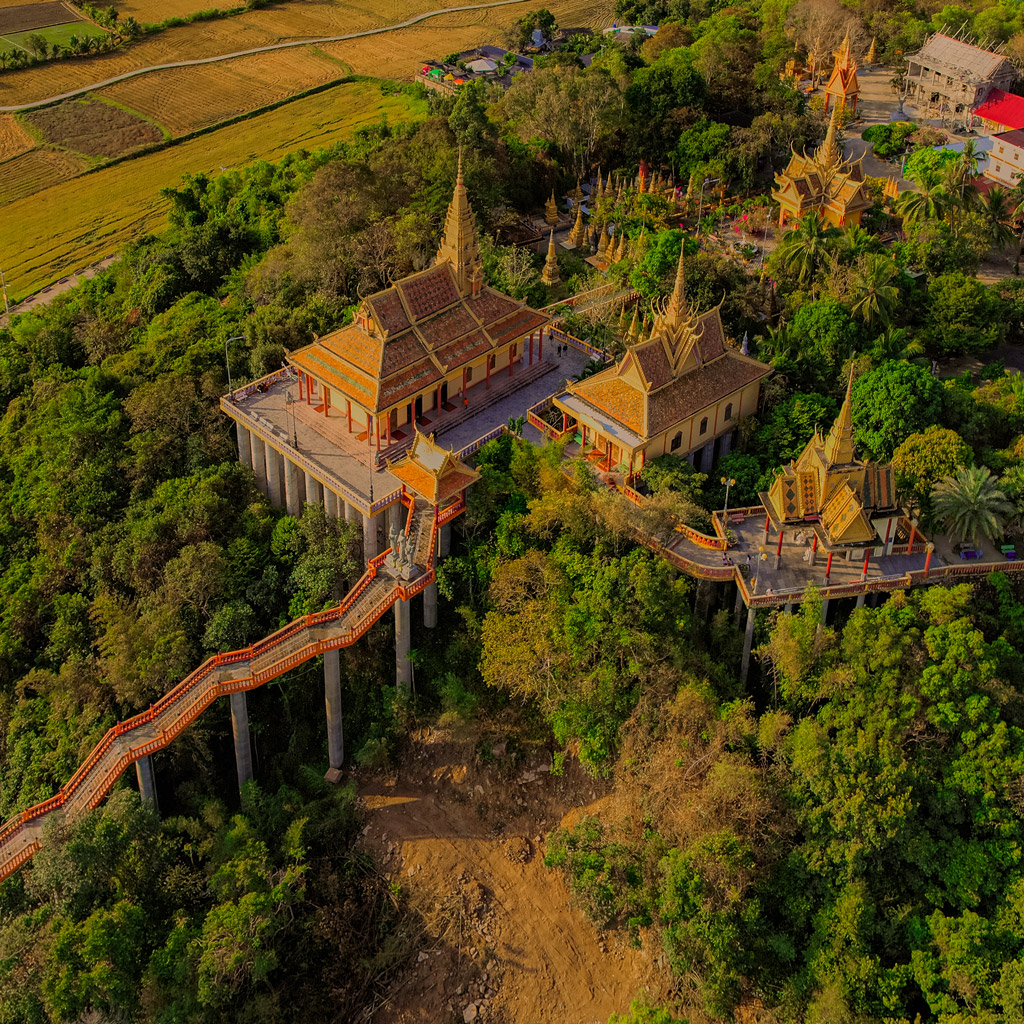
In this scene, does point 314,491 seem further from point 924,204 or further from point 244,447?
point 924,204

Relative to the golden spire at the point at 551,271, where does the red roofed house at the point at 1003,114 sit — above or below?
above

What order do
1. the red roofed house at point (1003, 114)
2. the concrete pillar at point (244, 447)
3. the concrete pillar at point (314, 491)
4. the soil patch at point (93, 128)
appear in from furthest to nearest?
1. the soil patch at point (93, 128)
2. the red roofed house at point (1003, 114)
3. the concrete pillar at point (244, 447)
4. the concrete pillar at point (314, 491)

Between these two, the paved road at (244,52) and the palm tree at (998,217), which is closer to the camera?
the palm tree at (998,217)

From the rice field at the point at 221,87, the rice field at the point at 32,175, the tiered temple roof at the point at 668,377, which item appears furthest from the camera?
the rice field at the point at 221,87

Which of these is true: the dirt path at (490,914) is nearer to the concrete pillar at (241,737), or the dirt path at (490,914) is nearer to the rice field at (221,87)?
the concrete pillar at (241,737)

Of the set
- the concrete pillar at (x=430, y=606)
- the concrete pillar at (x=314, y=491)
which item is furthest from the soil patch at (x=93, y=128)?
the concrete pillar at (x=430, y=606)

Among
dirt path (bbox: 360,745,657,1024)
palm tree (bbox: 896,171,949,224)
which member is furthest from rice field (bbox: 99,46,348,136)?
dirt path (bbox: 360,745,657,1024)

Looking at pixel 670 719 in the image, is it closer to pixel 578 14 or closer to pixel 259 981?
pixel 259 981

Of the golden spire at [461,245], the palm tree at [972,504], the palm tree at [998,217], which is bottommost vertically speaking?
the palm tree at [972,504]

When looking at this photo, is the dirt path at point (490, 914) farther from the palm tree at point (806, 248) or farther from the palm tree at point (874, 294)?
the palm tree at point (806, 248)
